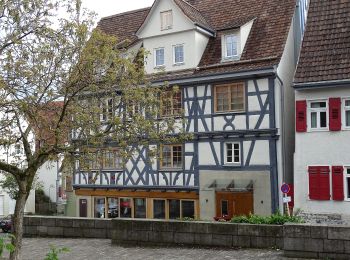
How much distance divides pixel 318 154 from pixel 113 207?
11.5 m

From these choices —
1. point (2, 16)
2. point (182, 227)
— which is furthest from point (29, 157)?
point (182, 227)

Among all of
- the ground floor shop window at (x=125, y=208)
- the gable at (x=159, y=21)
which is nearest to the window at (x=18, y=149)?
the gable at (x=159, y=21)

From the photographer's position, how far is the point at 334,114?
21.6 meters

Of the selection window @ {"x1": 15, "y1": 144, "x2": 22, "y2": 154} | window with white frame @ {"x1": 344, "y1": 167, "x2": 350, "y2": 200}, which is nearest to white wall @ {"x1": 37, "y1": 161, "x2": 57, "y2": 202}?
window with white frame @ {"x1": 344, "y1": 167, "x2": 350, "y2": 200}

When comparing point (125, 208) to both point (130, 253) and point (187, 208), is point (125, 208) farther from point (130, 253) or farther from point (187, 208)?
point (130, 253)

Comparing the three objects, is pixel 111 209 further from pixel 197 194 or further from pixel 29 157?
pixel 29 157

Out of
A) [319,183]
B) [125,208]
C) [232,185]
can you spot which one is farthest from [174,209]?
[319,183]

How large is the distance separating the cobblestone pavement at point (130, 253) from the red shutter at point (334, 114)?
9684mm

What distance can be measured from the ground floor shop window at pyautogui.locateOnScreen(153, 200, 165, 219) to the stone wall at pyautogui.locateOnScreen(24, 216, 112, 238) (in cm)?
871

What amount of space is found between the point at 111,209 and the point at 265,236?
1573cm

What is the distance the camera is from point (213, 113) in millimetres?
24672

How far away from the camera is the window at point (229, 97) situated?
23969mm

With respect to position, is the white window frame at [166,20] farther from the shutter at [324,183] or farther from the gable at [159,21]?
the shutter at [324,183]

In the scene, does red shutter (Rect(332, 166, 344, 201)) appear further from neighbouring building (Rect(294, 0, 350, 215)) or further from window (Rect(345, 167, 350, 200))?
window (Rect(345, 167, 350, 200))
